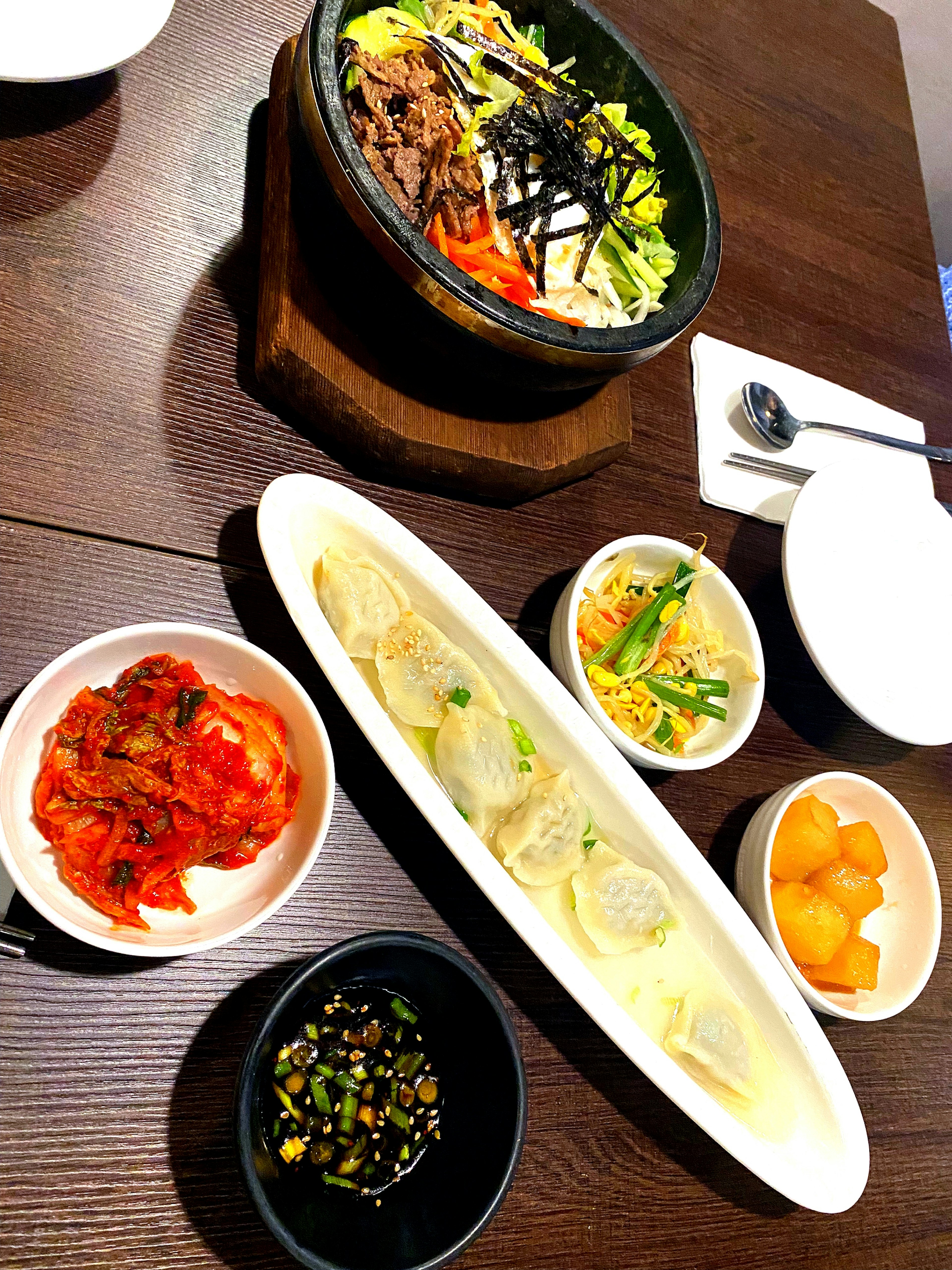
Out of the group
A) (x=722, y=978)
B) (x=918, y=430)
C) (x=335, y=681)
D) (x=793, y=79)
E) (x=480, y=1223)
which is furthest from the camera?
(x=793, y=79)

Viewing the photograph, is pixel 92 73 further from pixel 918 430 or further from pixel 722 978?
pixel 918 430

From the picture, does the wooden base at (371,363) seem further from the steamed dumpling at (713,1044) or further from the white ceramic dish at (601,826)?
the steamed dumpling at (713,1044)

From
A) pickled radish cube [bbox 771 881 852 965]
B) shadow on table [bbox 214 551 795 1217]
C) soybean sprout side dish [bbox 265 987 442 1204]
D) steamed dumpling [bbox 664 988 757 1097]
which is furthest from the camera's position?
pickled radish cube [bbox 771 881 852 965]

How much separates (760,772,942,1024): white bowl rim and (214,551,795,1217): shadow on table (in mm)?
306

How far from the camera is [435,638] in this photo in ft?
4.33

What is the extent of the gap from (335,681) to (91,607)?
1.30ft

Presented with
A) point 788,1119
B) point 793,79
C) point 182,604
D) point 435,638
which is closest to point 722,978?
point 788,1119

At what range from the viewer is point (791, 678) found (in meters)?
1.82

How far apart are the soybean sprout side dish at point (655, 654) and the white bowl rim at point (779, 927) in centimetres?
20

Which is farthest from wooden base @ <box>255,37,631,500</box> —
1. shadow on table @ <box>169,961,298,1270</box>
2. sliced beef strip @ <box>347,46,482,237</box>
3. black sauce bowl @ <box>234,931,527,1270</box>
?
shadow on table @ <box>169,961,298,1270</box>

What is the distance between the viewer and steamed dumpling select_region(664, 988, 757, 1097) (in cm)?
122

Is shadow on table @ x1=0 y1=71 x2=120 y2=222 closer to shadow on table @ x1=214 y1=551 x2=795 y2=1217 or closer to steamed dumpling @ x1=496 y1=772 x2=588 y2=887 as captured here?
shadow on table @ x1=214 y1=551 x2=795 y2=1217

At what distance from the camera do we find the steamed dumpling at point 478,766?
1255 millimetres

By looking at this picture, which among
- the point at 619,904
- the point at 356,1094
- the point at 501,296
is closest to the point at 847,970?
the point at 619,904
